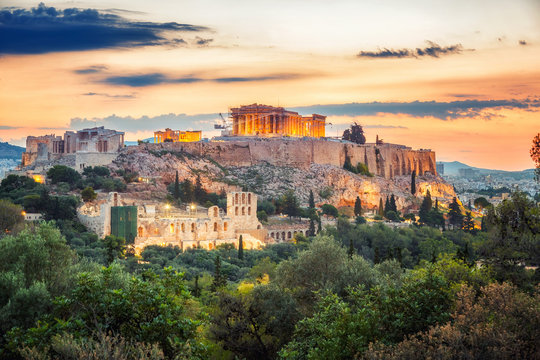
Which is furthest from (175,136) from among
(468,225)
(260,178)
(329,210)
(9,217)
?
(9,217)

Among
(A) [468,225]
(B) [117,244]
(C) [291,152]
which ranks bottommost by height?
(A) [468,225]

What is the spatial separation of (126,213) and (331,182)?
3372cm

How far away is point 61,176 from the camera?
172 ft

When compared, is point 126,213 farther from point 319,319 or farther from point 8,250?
point 319,319

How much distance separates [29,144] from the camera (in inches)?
2675

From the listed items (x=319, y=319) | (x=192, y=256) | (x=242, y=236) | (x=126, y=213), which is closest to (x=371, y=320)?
(x=319, y=319)

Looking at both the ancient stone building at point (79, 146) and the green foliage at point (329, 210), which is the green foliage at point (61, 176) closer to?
the ancient stone building at point (79, 146)

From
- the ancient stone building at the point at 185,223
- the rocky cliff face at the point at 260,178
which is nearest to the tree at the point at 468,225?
the rocky cliff face at the point at 260,178

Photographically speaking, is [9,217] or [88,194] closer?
[9,217]

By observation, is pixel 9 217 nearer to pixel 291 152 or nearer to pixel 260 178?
pixel 260 178

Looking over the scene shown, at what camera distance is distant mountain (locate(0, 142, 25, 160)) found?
11795 centimetres

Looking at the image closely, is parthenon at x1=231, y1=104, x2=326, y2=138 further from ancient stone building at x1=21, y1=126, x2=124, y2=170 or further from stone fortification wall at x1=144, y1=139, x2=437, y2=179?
ancient stone building at x1=21, y1=126, x2=124, y2=170

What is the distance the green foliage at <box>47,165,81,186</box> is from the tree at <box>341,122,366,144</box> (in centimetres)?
4469

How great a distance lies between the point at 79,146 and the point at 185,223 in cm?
2452
